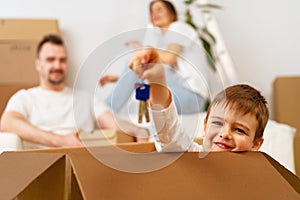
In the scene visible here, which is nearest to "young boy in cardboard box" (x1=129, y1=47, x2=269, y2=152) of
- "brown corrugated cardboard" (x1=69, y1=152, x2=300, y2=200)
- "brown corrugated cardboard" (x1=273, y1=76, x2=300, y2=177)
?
"brown corrugated cardboard" (x1=69, y1=152, x2=300, y2=200)

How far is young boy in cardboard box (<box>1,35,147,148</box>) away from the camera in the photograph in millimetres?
2053

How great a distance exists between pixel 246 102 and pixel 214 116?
9 centimetres

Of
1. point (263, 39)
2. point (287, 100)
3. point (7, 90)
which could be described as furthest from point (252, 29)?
point (7, 90)

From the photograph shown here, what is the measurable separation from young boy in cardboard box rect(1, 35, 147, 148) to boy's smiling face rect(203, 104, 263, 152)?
1.09 meters

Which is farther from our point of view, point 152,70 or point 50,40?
point 50,40

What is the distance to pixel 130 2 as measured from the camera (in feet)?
8.79

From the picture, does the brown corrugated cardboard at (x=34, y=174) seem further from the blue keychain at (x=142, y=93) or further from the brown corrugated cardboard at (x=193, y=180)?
the blue keychain at (x=142, y=93)

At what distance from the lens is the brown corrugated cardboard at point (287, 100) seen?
2.60 meters

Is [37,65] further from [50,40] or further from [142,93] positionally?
[142,93]

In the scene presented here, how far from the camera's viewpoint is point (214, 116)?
3.05ft

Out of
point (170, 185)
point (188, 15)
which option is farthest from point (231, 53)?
point (170, 185)

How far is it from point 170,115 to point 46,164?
0.86ft

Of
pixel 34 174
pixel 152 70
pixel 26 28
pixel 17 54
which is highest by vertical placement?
pixel 26 28

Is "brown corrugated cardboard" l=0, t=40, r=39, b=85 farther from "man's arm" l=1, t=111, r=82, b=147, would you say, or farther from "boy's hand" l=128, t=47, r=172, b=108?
"boy's hand" l=128, t=47, r=172, b=108
